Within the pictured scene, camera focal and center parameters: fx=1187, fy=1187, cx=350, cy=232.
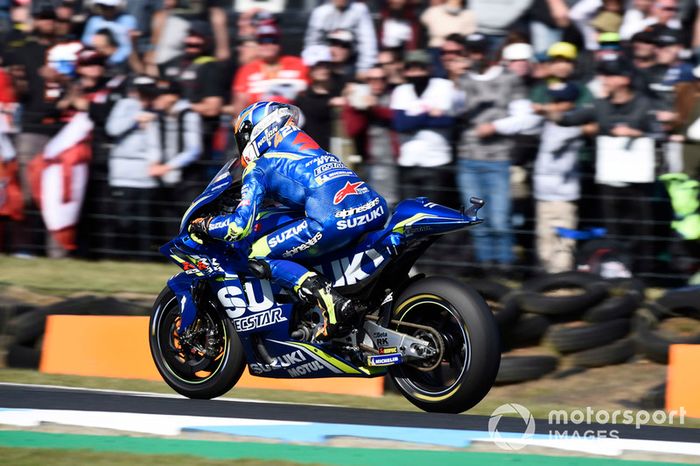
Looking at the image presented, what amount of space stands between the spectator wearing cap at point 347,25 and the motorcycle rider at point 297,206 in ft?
15.3

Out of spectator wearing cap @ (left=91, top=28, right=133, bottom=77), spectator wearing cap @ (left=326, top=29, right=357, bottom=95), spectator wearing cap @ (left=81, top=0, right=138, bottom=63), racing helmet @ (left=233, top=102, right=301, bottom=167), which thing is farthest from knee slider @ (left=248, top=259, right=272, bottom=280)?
spectator wearing cap @ (left=81, top=0, right=138, bottom=63)

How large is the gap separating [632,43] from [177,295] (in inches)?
209

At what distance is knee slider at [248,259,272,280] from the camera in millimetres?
6797

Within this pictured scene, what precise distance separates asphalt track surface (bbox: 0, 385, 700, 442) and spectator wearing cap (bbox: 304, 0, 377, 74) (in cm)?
527

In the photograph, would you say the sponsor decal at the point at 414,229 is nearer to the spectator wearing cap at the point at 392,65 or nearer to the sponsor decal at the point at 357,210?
the sponsor decal at the point at 357,210

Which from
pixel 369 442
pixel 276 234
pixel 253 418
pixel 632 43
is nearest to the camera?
pixel 369 442

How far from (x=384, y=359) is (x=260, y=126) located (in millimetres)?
1551

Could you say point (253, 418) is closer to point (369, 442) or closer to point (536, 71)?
point (369, 442)

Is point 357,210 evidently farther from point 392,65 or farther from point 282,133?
point 392,65

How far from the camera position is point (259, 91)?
36.4 feet

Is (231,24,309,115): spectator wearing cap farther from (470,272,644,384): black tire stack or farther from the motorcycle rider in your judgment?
the motorcycle rider

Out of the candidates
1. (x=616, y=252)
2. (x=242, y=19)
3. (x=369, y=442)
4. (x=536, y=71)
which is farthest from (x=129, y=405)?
(x=242, y=19)

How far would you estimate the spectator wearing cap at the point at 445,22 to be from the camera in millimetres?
11438

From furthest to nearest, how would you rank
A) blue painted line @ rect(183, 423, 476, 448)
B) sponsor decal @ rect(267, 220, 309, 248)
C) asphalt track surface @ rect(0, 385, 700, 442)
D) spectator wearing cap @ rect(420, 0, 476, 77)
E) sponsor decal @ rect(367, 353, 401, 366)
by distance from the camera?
spectator wearing cap @ rect(420, 0, 476, 77), sponsor decal @ rect(267, 220, 309, 248), sponsor decal @ rect(367, 353, 401, 366), asphalt track surface @ rect(0, 385, 700, 442), blue painted line @ rect(183, 423, 476, 448)
